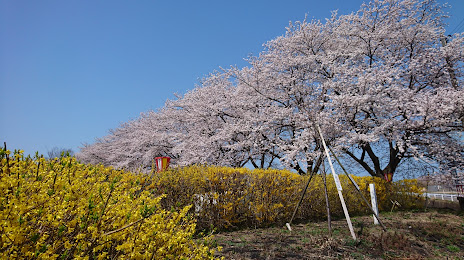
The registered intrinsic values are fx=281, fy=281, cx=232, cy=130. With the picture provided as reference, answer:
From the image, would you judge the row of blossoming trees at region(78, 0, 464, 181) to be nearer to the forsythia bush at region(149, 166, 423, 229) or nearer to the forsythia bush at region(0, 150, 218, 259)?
the forsythia bush at region(149, 166, 423, 229)

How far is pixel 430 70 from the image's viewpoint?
45.3ft

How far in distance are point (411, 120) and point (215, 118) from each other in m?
10.1

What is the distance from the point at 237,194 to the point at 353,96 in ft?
26.5

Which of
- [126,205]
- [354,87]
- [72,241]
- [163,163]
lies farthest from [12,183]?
[354,87]

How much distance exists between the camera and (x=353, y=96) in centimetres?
1206

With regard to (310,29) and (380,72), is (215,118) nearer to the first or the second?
(310,29)

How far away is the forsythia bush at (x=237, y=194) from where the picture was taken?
5.78m

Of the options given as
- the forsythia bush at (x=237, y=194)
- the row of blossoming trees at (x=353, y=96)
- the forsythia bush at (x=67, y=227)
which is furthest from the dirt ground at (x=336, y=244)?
the row of blossoming trees at (x=353, y=96)

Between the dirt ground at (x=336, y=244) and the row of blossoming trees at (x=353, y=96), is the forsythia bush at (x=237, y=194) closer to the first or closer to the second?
the dirt ground at (x=336, y=244)

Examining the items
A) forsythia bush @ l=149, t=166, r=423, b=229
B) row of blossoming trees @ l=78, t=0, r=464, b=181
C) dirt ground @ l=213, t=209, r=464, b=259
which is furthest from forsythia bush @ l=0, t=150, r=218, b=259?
row of blossoming trees @ l=78, t=0, r=464, b=181

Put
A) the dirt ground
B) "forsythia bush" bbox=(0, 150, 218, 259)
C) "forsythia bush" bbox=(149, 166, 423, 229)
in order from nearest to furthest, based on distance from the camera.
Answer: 1. "forsythia bush" bbox=(0, 150, 218, 259)
2. the dirt ground
3. "forsythia bush" bbox=(149, 166, 423, 229)

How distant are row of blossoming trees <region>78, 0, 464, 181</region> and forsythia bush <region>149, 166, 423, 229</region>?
4196 millimetres

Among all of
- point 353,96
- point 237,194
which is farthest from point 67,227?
point 353,96

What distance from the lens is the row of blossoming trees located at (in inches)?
484
